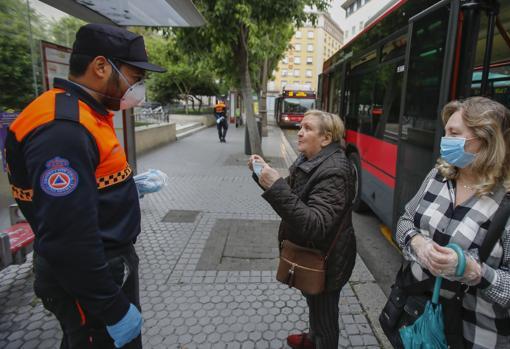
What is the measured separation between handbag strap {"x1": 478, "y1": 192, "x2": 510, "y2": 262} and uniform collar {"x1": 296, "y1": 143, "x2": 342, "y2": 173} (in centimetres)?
89

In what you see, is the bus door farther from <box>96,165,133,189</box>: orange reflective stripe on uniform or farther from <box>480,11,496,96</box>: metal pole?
<box>96,165,133,189</box>: orange reflective stripe on uniform

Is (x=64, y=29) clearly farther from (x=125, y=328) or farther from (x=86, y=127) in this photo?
(x=125, y=328)

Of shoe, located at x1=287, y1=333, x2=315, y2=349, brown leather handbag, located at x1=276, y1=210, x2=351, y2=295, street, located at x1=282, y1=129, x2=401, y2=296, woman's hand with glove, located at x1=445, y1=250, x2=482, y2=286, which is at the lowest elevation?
street, located at x1=282, y1=129, x2=401, y2=296

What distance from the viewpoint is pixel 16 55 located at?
11.8 feet

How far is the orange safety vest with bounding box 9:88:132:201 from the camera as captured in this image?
1304 millimetres

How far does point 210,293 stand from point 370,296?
5.05 feet

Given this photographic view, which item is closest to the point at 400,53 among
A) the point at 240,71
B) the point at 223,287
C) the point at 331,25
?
the point at 223,287

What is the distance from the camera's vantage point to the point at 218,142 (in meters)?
16.8

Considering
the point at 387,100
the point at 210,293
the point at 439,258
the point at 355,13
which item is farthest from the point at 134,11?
the point at 355,13

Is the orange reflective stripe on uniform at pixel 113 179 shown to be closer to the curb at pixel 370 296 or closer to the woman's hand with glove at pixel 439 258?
the woman's hand with glove at pixel 439 258

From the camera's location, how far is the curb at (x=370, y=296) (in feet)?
9.52

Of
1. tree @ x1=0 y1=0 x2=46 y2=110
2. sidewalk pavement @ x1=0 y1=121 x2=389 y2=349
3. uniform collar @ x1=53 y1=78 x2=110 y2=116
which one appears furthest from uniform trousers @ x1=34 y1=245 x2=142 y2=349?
tree @ x1=0 y1=0 x2=46 y2=110

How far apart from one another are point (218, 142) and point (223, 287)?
44.2ft

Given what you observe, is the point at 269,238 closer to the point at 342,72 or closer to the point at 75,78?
the point at 75,78
